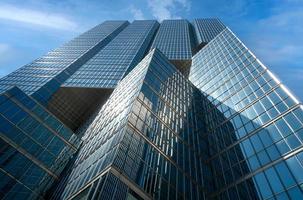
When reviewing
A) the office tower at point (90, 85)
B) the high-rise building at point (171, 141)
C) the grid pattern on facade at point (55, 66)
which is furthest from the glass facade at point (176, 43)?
the high-rise building at point (171, 141)

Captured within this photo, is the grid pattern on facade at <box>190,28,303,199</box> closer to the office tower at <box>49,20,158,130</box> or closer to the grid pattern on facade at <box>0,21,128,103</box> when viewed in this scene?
the office tower at <box>49,20,158,130</box>

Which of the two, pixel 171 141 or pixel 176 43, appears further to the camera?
pixel 176 43

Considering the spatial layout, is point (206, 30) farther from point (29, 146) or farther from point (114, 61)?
point (29, 146)

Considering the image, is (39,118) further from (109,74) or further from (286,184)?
(109,74)

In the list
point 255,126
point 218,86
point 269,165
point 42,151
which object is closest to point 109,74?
point 218,86

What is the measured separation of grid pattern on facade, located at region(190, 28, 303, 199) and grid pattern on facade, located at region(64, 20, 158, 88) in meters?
38.3

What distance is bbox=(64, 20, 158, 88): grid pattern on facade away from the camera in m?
84.4

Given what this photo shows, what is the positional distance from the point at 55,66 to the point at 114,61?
20.9 metres

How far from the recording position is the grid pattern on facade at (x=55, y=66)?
76.1m

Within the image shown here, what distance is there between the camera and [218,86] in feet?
179

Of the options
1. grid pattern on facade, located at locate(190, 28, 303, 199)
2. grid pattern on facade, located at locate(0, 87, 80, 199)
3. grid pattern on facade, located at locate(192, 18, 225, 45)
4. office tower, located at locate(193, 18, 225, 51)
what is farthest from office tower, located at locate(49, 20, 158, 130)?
grid pattern on facade, located at locate(190, 28, 303, 199)

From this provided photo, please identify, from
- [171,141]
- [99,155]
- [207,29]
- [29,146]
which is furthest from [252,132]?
[207,29]

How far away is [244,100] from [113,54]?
247 ft

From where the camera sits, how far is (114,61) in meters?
103
